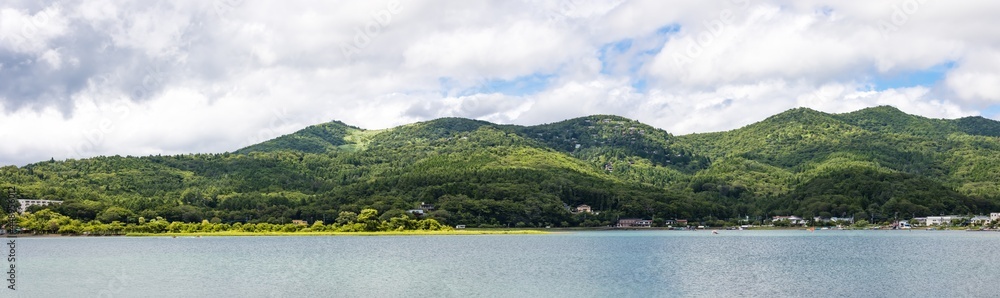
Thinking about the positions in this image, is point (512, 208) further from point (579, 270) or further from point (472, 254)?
point (579, 270)

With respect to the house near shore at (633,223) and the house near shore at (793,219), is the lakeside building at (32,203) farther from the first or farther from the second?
the house near shore at (793,219)

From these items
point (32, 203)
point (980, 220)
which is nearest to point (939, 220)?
point (980, 220)

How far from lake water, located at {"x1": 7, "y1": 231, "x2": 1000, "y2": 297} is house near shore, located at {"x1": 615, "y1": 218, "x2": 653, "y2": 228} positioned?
86.0m

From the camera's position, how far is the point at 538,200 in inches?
6481

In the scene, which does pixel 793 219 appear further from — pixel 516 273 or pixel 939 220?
pixel 516 273

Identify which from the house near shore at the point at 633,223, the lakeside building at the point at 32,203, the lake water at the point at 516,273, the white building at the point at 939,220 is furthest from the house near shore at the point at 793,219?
the lakeside building at the point at 32,203

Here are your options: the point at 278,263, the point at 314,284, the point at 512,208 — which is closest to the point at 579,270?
the point at 314,284

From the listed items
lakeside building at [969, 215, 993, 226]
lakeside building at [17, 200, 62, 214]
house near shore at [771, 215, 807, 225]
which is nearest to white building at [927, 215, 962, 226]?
lakeside building at [969, 215, 993, 226]

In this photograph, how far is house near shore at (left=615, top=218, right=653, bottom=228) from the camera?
6806 inches

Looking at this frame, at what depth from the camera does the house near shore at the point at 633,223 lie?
567 ft

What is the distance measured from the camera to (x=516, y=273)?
58.6 meters

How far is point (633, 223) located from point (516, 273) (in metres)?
118

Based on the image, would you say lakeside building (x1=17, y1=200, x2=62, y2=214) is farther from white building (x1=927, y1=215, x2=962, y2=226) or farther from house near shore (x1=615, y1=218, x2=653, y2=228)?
white building (x1=927, y1=215, x2=962, y2=226)

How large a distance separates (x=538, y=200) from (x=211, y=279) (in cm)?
11277
